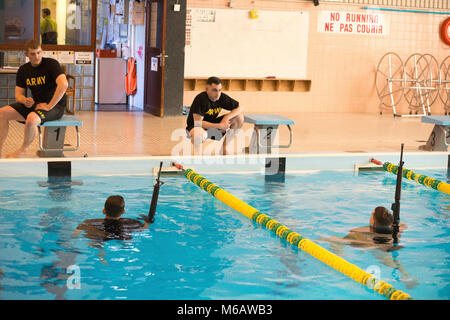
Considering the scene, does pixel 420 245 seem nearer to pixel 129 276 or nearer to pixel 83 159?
pixel 129 276

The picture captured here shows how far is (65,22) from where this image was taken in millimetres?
11766

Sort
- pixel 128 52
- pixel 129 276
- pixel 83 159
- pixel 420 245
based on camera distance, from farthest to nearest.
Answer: pixel 128 52
pixel 83 159
pixel 420 245
pixel 129 276

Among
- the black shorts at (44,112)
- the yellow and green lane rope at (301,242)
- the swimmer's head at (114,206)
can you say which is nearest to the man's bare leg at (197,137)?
→ the yellow and green lane rope at (301,242)

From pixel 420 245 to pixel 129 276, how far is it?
2.31 metres

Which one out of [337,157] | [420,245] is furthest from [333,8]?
[420,245]

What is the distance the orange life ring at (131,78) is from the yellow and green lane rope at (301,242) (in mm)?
6346

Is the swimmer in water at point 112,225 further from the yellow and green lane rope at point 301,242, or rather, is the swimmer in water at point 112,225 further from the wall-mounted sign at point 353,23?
the wall-mounted sign at point 353,23

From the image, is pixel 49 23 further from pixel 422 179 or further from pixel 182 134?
pixel 422 179

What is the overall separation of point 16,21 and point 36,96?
424cm

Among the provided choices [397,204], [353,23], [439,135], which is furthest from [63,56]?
[397,204]

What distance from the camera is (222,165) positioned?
7.71 meters

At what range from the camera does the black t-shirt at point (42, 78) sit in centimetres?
768

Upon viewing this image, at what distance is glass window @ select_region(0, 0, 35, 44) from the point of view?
11344 millimetres

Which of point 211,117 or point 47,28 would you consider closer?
point 211,117
